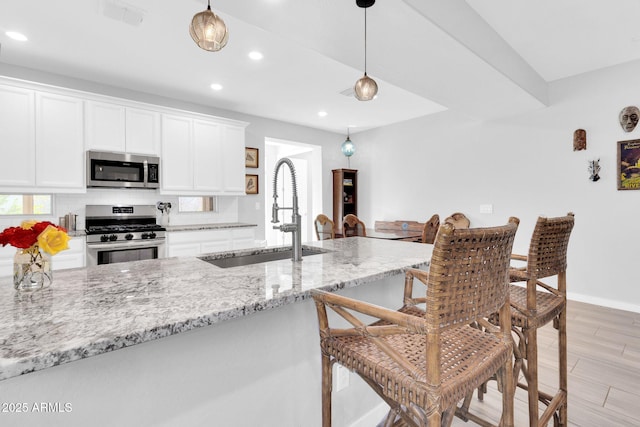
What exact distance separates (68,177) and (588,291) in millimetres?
6053

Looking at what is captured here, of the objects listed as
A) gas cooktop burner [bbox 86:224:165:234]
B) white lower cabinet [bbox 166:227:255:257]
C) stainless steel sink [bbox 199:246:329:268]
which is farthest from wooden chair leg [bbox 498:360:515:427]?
gas cooktop burner [bbox 86:224:165:234]

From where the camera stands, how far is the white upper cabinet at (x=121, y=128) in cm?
353

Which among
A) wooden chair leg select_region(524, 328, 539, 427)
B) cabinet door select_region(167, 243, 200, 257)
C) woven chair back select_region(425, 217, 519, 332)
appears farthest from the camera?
cabinet door select_region(167, 243, 200, 257)

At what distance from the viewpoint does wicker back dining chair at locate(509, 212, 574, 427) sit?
137 centimetres

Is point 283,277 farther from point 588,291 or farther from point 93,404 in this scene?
point 588,291

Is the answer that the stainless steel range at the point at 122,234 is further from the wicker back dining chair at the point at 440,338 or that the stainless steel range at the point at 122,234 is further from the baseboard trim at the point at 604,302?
the baseboard trim at the point at 604,302

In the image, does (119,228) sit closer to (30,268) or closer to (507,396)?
(30,268)

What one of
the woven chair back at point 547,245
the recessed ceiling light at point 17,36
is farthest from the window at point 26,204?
the woven chair back at point 547,245

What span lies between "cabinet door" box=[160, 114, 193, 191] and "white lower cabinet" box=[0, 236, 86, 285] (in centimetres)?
112

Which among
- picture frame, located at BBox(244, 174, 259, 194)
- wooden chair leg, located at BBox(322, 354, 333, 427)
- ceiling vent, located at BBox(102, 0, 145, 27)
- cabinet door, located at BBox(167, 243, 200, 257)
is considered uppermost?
ceiling vent, located at BBox(102, 0, 145, 27)

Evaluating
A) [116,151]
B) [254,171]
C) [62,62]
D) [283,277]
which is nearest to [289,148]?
[254,171]

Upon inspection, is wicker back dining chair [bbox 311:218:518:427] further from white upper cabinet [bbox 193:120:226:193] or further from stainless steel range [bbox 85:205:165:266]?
white upper cabinet [bbox 193:120:226:193]

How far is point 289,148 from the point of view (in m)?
7.13

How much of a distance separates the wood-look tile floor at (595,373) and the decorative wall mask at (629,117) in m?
2.00
